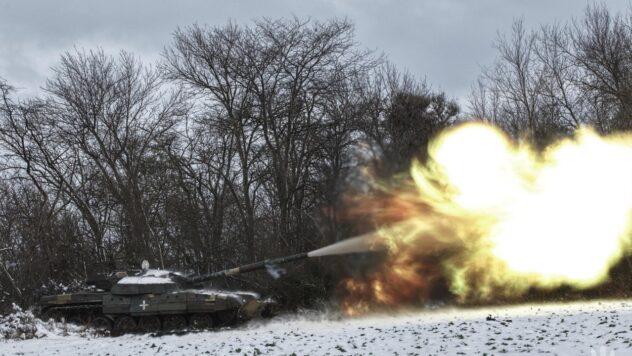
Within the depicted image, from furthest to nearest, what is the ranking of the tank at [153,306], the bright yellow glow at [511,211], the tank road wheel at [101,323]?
the tank road wheel at [101,323] < the tank at [153,306] < the bright yellow glow at [511,211]

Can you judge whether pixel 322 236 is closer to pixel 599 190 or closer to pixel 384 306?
pixel 384 306

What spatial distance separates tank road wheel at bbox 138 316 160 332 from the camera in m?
19.7

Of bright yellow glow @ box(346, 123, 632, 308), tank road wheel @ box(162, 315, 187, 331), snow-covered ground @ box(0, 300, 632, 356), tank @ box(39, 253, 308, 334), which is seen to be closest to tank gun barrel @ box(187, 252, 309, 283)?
tank @ box(39, 253, 308, 334)

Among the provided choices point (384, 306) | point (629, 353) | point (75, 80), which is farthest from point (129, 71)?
point (629, 353)

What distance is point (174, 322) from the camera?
1969 cm

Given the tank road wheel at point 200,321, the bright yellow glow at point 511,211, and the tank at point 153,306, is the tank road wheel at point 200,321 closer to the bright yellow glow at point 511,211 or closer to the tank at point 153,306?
the tank at point 153,306

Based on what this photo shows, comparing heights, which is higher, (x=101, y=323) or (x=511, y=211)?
(x=511, y=211)

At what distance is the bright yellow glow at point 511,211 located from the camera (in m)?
15.9

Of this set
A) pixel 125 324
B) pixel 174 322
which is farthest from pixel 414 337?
pixel 125 324

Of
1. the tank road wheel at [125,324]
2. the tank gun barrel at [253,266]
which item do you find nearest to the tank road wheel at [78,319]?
the tank road wheel at [125,324]

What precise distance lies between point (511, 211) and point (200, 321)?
9.88m

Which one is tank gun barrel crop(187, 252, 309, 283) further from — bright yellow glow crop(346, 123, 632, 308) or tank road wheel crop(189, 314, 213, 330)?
bright yellow glow crop(346, 123, 632, 308)

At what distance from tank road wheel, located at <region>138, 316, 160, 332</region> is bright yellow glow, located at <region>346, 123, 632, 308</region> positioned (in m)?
6.84

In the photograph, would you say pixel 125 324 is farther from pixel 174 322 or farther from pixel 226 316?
pixel 226 316
